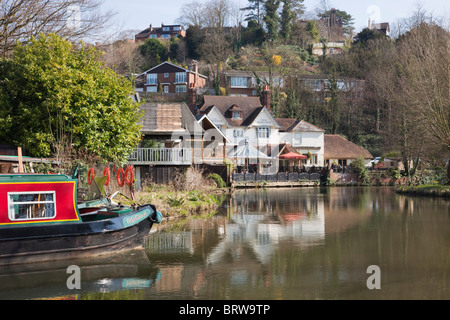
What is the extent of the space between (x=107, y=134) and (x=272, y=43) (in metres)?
77.8

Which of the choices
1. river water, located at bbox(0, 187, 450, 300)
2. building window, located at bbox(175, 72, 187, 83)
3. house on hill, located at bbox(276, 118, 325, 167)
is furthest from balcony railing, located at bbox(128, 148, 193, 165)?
building window, located at bbox(175, 72, 187, 83)

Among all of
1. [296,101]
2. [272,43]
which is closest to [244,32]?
[272,43]

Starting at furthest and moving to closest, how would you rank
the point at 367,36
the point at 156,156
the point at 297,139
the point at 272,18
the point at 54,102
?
the point at 272,18 → the point at 367,36 → the point at 297,139 → the point at 156,156 → the point at 54,102

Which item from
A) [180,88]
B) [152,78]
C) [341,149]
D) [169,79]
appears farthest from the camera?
[152,78]

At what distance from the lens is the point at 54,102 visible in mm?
24109

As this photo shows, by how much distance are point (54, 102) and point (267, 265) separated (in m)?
13.7

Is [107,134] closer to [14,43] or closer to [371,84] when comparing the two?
[14,43]

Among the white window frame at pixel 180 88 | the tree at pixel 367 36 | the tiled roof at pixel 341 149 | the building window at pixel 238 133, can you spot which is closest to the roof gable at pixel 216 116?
the building window at pixel 238 133

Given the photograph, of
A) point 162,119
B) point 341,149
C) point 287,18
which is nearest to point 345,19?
point 287,18

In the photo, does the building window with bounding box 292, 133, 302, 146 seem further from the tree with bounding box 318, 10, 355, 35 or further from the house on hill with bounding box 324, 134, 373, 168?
the tree with bounding box 318, 10, 355, 35

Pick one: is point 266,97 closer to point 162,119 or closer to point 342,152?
point 342,152

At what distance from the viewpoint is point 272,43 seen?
3922 inches

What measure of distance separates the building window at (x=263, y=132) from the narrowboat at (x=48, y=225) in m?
52.3

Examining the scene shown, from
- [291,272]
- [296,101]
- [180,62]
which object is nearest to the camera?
[291,272]
